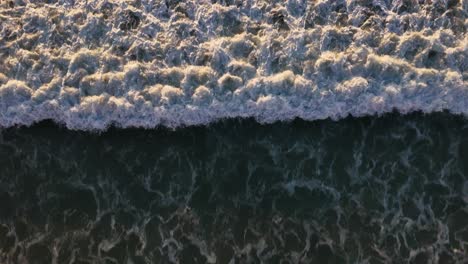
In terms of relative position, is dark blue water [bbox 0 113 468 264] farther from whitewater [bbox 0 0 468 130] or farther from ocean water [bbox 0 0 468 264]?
whitewater [bbox 0 0 468 130]

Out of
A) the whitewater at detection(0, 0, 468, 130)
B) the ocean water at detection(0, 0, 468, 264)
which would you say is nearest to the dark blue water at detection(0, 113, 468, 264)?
the ocean water at detection(0, 0, 468, 264)

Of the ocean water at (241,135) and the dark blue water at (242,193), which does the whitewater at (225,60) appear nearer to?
the ocean water at (241,135)

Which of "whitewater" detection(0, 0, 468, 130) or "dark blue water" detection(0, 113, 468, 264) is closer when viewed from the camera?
"dark blue water" detection(0, 113, 468, 264)

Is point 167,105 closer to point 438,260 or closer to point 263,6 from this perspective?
point 263,6

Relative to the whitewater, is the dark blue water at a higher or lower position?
lower
